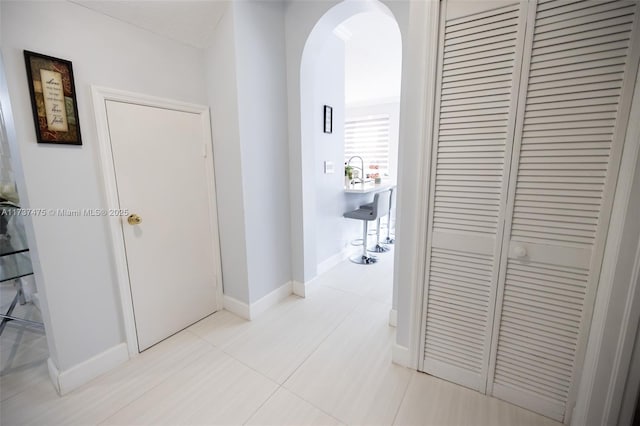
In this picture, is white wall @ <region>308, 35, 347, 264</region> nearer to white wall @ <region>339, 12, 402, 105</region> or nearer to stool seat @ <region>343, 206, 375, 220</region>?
stool seat @ <region>343, 206, 375, 220</region>

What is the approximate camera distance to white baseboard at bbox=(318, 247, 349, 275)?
312 centimetres

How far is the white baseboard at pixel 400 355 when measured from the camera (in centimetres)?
171

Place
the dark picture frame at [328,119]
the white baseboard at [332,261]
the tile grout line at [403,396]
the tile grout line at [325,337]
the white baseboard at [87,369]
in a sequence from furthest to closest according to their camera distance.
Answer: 1. the white baseboard at [332,261]
2. the dark picture frame at [328,119]
3. the tile grout line at [325,337]
4. the white baseboard at [87,369]
5. the tile grout line at [403,396]

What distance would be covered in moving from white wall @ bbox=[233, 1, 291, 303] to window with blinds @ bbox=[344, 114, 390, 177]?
11.4 ft

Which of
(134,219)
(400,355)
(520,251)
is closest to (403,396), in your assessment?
(400,355)

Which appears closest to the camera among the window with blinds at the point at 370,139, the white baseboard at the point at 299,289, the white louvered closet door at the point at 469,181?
the white louvered closet door at the point at 469,181

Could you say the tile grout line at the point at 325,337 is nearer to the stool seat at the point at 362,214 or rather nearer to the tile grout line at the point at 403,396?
the tile grout line at the point at 403,396

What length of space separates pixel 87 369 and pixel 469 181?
249cm

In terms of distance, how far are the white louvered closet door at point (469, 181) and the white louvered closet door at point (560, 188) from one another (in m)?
0.06

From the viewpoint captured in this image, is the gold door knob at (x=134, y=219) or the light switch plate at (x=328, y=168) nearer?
the gold door knob at (x=134, y=219)

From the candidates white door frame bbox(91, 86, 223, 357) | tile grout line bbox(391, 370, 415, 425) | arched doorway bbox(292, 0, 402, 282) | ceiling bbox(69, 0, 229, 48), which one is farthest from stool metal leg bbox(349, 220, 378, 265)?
ceiling bbox(69, 0, 229, 48)

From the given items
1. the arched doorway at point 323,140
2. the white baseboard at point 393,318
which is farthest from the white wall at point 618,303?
the arched doorway at point 323,140

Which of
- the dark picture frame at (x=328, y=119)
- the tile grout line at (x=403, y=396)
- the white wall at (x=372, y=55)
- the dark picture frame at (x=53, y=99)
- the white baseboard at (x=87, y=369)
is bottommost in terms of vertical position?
the tile grout line at (x=403, y=396)

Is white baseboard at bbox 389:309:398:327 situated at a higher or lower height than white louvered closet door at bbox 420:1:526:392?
lower
